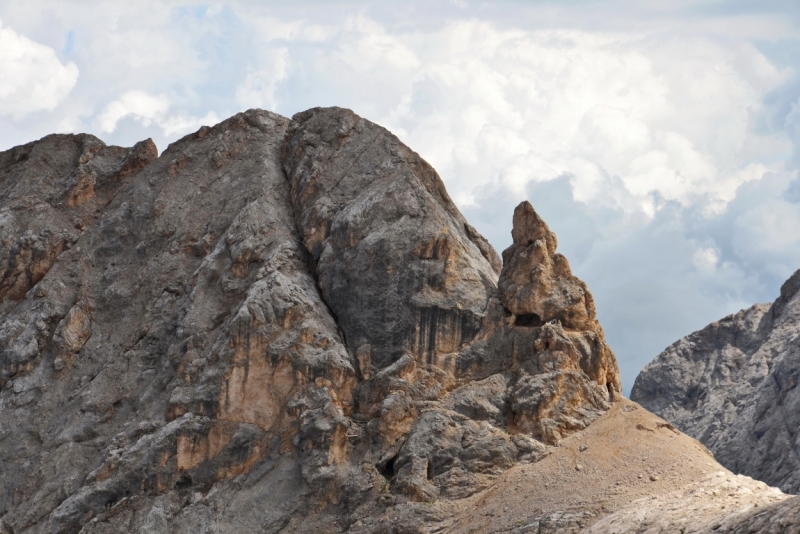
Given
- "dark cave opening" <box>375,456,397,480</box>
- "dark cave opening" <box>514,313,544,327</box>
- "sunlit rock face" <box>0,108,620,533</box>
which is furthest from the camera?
"dark cave opening" <box>514,313,544,327</box>

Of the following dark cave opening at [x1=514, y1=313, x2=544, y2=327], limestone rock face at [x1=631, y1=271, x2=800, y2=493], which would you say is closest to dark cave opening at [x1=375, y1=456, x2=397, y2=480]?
dark cave opening at [x1=514, y1=313, x2=544, y2=327]

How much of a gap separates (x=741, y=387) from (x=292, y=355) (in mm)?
65203

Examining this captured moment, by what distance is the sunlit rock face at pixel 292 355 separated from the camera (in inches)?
2058

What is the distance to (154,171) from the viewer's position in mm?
68812

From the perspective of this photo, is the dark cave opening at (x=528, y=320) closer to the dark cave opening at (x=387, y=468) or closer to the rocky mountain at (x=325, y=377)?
the rocky mountain at (x=325, y=377)

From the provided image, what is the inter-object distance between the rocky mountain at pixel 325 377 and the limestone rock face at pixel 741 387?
41.5 m

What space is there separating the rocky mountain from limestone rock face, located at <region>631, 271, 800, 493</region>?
41.5 metres

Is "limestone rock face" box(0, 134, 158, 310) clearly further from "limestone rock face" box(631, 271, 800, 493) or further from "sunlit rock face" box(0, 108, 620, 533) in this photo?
"limestone rock face" box(631, 271, 800, 493)

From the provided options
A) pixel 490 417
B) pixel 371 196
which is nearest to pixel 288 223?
pixel 371 196

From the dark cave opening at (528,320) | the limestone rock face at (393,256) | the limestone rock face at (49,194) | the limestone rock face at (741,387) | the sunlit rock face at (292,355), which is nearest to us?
the sunlit rock face at (292,355)

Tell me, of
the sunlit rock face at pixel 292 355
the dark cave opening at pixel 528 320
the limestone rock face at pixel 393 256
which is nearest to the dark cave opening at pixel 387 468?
the sunlit rock face at pixel 292 355

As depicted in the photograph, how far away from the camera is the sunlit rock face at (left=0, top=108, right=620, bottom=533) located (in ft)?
172

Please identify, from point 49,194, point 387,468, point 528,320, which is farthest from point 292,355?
point 49,194

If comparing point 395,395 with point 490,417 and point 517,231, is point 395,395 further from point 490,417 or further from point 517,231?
point 517,231
